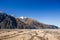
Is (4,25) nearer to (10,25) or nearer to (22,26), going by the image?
(10,25)

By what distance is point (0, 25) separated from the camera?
460 ft

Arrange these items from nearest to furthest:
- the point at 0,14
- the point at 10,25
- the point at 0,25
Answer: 1. the point at 0,25
2. the point at 10,25
3. the point at 0,14

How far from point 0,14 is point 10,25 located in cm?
2703

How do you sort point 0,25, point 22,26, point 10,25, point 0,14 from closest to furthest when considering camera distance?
1. point 0,25
2. point 10,25
3. point 0,14
4. point 22,26

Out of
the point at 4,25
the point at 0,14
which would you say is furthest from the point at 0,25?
the point at 0,14

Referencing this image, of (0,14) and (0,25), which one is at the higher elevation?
(0,14)

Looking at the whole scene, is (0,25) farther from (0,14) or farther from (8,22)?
(0,14)

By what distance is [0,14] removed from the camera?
567 ft

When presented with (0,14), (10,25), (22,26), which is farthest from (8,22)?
(22,26)

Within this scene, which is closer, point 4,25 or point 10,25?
point 4,25

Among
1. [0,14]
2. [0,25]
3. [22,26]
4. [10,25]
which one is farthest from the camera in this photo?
[22,26]

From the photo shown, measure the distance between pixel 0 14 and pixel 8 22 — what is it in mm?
20467

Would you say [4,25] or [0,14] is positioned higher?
[0,14]

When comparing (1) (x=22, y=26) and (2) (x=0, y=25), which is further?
(1) (x=22, y=26)
